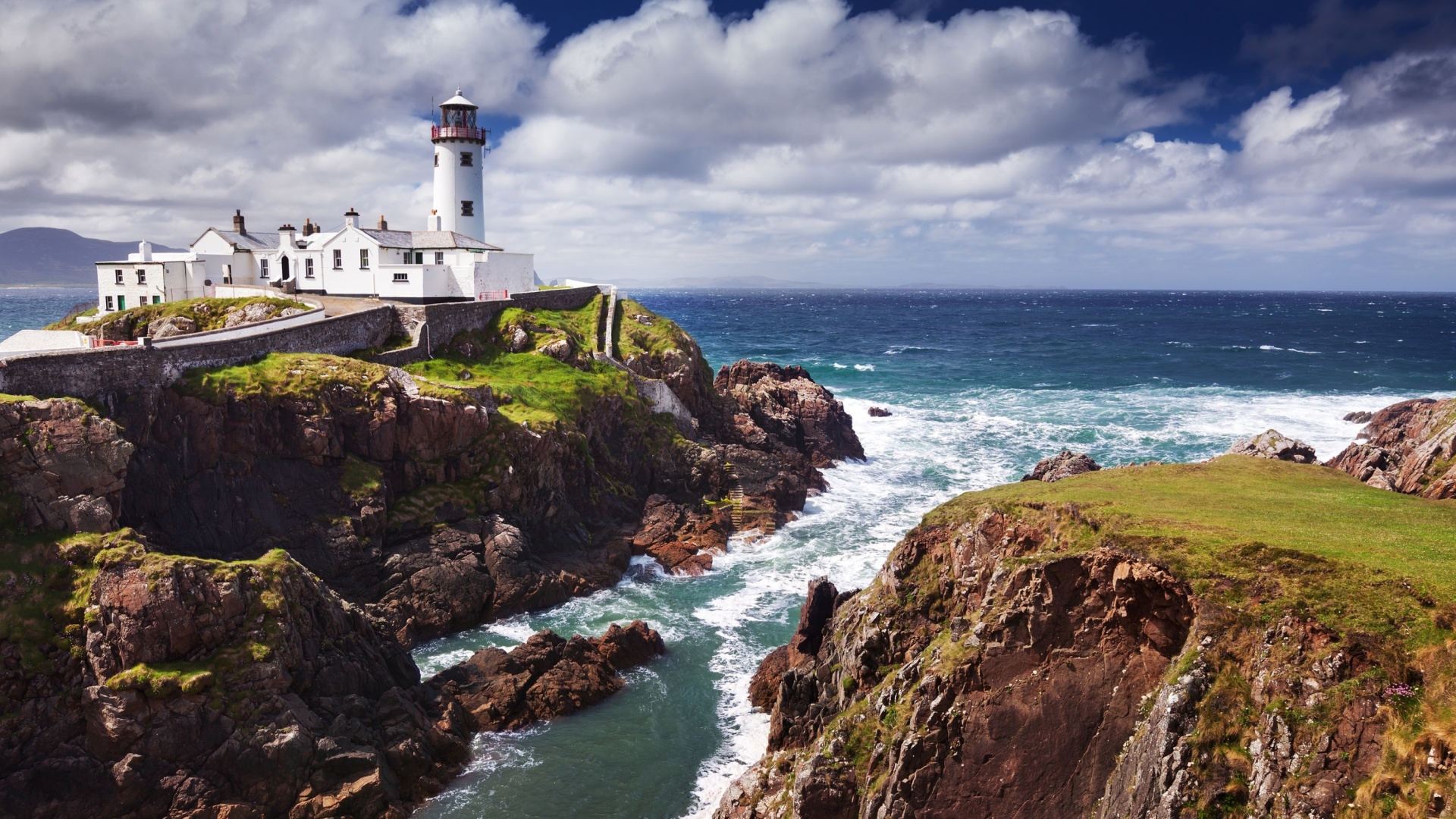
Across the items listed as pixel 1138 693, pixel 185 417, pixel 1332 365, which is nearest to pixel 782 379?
pixel 185 417

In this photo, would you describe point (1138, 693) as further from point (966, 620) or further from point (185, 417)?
point (185, 417)

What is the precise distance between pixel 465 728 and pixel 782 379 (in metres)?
43.8

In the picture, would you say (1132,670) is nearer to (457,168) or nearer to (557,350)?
(557,350)

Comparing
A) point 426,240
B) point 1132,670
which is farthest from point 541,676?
point 426,240

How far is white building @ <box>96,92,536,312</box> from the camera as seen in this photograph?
163 ft

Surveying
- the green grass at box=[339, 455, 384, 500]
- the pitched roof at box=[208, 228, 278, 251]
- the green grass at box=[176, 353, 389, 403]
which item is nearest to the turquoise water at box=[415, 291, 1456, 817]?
the green grass at box=[339, 455, 384, 500]

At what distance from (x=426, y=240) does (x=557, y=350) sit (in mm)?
13065

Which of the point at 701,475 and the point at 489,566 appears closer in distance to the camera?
the point at 489,566

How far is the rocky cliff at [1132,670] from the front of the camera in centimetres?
1068

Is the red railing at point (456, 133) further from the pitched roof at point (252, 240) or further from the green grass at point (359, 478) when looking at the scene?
the green grass at point (359, 478)

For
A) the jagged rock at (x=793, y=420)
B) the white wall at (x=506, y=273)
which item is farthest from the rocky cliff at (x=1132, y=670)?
the white wall at (x=506, y=273)

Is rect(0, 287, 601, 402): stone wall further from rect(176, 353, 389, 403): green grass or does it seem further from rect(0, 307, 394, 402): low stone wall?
rect(176, 353, 389, 403): green grass

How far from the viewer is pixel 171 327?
41.2 m

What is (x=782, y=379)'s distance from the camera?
64375mm
